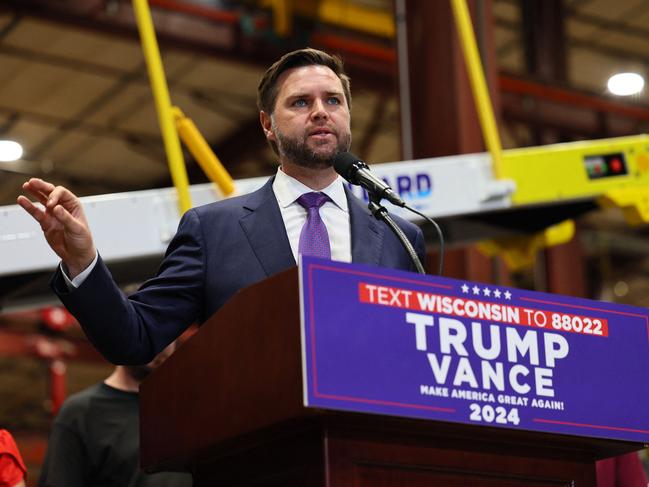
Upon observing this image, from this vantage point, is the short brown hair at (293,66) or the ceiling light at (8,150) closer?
the short brown hair at (293,66)

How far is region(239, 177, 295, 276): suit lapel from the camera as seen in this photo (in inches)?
91.5

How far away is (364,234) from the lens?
2420 millimetres

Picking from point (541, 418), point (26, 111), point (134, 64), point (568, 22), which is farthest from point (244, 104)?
point (541, 418)

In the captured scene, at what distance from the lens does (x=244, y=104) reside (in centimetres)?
1321

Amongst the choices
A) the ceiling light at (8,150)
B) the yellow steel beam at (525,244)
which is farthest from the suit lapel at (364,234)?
the ceiling light at (8,150)

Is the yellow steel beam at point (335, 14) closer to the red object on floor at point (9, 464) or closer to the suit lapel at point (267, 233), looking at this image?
the red object on floor at point (9, 464)

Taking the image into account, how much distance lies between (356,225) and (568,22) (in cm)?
1015

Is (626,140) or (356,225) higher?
(626,140)

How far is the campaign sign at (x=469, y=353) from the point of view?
69.1 inches

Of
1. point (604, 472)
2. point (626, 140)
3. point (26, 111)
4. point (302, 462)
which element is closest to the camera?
point (302, 462)

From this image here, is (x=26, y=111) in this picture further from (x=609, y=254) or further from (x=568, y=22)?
(x=609, y=254)

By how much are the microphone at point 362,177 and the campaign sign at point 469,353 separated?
1.28ft

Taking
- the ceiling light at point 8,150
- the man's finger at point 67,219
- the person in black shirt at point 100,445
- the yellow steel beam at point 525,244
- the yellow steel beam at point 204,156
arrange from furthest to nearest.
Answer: the ceiling light at point 8,150
the yellow steel beam at point 525,244
the yellow steel beam at point 204,156
the person in black shirt at point 100,445
the man's finger at point 67,219

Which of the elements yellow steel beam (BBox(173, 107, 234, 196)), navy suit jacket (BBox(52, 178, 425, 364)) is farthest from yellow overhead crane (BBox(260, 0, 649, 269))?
navy suit jacket (BBox(52, 178, 425, 364))
